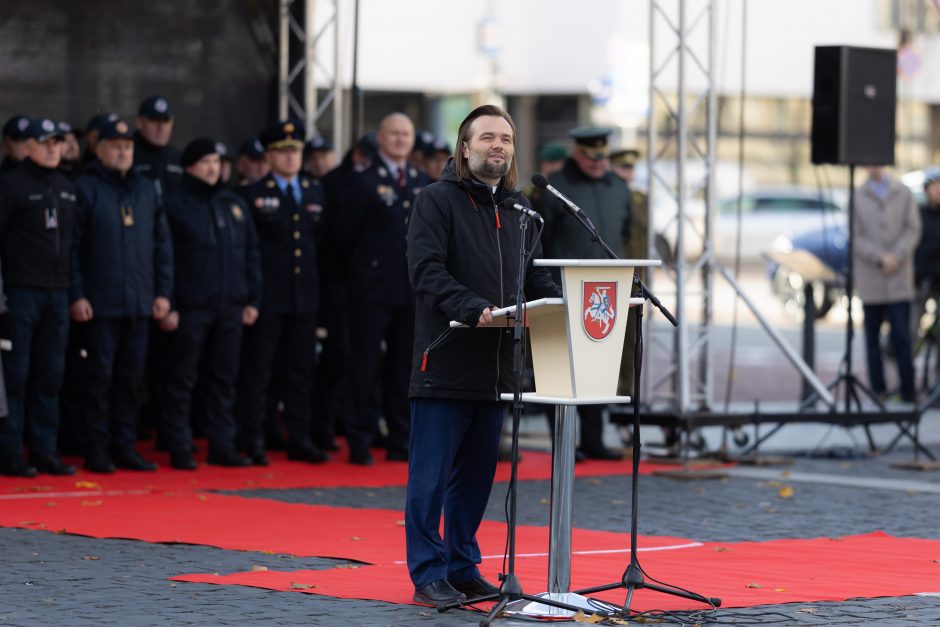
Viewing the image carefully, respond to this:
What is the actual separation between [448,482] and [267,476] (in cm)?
446

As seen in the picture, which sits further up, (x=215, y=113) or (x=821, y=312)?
(x=215, y=113)

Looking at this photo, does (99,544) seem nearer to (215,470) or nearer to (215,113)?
(215,470)

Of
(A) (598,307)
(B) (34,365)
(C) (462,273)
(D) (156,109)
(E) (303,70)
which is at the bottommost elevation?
(B) (34,365)

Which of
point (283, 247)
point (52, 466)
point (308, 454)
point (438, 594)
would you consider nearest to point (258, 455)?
point (308, 454)

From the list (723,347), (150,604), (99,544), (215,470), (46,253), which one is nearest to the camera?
(150,604)

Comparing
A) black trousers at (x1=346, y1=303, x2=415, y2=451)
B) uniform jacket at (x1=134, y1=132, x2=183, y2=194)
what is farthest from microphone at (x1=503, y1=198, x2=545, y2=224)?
uniform jacket at (x1=134, y1=132, x2=183, y2=194)

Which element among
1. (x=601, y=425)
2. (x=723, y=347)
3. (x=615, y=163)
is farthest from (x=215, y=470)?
(x=723, y=347)

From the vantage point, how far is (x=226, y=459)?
452 inches

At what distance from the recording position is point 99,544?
8.17 m

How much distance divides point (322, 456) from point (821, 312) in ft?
36.0

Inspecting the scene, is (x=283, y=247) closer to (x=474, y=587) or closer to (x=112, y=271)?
(x=112, y=271)

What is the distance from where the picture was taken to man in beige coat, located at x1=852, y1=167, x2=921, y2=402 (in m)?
15.9

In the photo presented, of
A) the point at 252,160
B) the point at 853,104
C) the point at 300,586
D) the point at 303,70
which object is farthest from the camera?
the point at 303,70

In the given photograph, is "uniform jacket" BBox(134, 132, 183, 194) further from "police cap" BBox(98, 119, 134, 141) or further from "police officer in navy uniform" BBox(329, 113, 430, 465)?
"police officer in navy uniform" BBox(329, 113, 430, 465)
